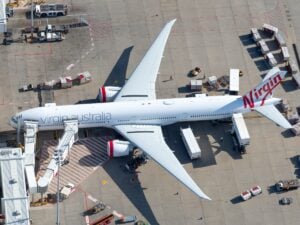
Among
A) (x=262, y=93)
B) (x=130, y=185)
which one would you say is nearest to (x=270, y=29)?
(x=262, y=93)

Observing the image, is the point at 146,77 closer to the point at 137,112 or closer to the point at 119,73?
the point at 119,73

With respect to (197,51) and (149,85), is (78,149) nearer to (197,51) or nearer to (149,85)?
(149,85)

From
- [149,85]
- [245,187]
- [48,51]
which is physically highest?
[48,51]

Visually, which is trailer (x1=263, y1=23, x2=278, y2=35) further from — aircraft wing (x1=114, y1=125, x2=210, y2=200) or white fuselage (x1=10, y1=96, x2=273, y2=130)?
aircraft wing (x1=114, y1=125, x2=210, y2=200)

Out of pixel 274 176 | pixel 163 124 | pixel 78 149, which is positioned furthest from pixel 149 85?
pixel 274 176

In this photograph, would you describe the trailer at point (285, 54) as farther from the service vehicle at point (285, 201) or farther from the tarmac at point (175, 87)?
the service vehicle at point (285, 201)

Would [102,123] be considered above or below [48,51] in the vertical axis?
below

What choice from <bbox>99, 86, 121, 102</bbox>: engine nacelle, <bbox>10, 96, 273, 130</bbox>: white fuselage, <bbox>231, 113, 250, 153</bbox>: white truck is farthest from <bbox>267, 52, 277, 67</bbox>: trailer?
<bbox>99, 86, 121, 102</bbox>: engine nacelle
